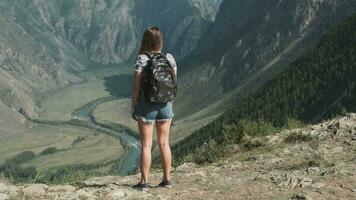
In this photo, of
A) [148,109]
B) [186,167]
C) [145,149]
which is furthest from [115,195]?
[186,167]

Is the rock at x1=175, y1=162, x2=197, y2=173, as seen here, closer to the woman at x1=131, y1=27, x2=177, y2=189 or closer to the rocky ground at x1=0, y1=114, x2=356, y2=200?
the rocky ground at x1=0, y1=114, x2=356, y2=200

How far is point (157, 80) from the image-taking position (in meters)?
18.7

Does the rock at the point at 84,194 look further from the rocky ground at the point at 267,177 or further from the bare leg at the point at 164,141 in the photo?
the bare leg at the point at 164,141

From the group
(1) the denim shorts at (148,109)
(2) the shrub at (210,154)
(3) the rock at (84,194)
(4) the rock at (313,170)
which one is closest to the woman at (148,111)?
(1) the denim shorts at (148,109)

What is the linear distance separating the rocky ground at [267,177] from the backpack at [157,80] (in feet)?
10.2

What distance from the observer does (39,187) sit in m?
19.8

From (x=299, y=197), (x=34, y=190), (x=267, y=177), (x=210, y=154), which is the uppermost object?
(x=210, y=154)

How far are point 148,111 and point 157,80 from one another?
3.65 ft

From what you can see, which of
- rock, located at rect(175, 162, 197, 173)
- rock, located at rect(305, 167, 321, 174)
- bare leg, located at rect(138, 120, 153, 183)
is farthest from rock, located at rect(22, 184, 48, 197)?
rock, located at rect(305, 167, 321, 174)

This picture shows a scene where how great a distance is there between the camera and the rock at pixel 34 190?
1906 cm

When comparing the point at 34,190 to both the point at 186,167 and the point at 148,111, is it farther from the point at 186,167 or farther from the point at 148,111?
the point at 186,167

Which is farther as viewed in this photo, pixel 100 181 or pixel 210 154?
pixel 210 154

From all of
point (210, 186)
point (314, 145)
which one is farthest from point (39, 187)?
point (314, 145)

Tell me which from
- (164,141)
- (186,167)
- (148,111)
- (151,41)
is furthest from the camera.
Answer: (186,167)
